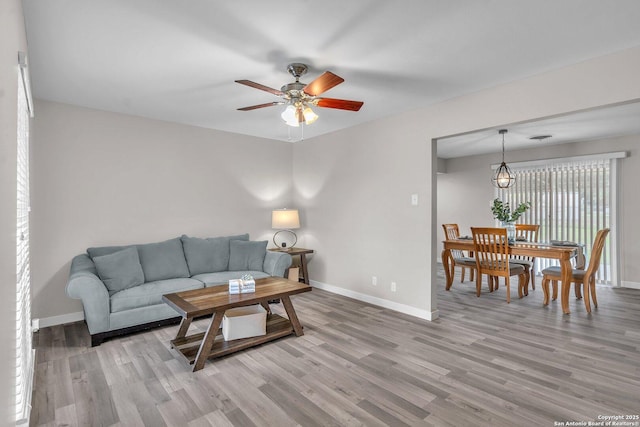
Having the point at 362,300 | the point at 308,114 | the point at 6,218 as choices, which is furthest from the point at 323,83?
the point at 362,300

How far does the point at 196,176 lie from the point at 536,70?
4.07 meters

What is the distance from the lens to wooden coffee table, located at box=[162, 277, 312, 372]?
2.59 meters

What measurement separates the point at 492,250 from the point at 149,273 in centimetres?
444

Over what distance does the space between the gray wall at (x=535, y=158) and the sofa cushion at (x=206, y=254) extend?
16.8 feet

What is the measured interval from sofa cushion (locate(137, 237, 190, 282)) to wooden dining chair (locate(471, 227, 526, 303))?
3.93 meters

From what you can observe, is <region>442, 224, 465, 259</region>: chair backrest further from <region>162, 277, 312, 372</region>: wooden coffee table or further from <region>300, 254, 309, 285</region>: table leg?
<region>162, 277, 312, 372</region>: wooden coffee table

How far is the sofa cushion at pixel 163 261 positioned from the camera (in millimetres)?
3762

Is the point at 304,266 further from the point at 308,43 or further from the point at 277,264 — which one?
the point at 308,43

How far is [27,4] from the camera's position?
6.09 ft

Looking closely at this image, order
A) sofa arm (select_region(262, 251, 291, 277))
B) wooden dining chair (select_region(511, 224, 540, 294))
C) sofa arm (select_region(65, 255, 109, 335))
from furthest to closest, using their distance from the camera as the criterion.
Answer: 1. wooden dining chair (select_region(511, 224, 540, 294))
2. sofa arm (select_region(262, 251, 291, 277))
3. sofa arm (select_region(65, 255, 109, 335))

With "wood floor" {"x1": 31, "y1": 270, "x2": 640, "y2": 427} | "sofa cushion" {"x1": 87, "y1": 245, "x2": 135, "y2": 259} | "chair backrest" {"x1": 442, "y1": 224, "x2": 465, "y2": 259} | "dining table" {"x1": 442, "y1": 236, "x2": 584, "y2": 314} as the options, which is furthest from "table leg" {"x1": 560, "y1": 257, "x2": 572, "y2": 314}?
"sofa cushion" {"x1": 87, "y1": 245, "x2": 135, "y2": 259}

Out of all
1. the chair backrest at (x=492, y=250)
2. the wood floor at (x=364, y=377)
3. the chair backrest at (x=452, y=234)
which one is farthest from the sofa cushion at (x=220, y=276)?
the chair backrest at (x=452, y=234)

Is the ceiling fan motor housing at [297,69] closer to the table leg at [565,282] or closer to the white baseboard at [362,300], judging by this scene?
the white baseboard at [362,300]

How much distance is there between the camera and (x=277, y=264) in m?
4.25
